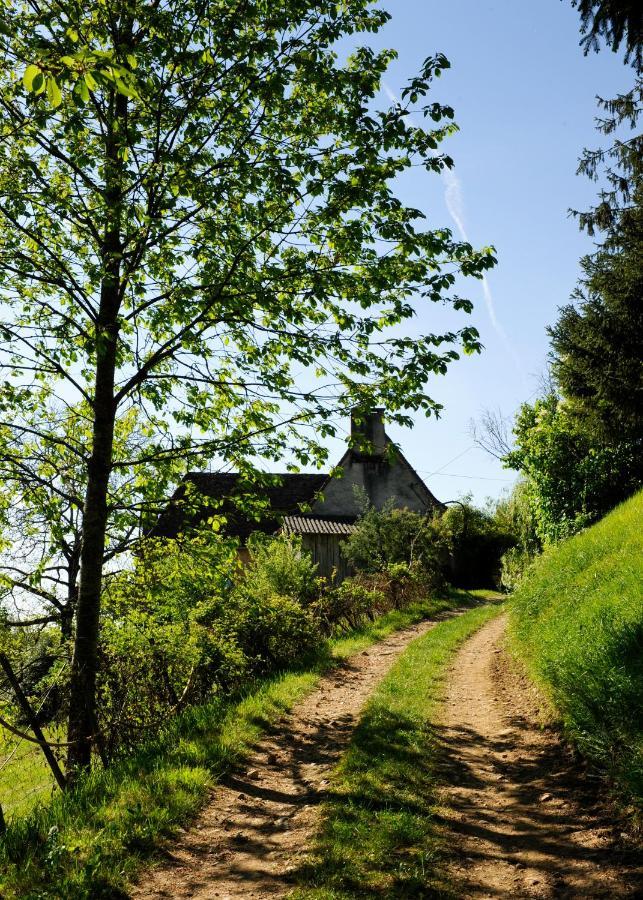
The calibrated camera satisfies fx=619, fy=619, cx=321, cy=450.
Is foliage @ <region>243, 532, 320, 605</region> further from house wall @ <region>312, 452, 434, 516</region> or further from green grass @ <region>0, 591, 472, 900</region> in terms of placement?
house wall @ <region>312, 452, 434, 516</region>

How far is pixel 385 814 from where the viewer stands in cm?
520

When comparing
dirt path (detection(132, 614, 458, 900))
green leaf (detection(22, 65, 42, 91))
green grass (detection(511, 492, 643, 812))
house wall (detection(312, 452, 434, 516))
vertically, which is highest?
house wall (detection(312, 452, 434, 516))

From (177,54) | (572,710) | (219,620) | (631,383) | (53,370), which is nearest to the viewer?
(572,710)

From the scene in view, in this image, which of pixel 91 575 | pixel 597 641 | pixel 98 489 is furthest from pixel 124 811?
pixel 597 641

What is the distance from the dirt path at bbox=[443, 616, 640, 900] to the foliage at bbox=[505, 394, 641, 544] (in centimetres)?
922

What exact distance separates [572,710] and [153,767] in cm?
437

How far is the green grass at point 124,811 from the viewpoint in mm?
Result: 4531

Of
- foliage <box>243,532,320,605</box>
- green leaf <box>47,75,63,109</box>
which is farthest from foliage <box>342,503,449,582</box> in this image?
green leaf <box>47,75,63,109</box>

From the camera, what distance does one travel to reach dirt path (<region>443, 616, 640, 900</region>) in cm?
416

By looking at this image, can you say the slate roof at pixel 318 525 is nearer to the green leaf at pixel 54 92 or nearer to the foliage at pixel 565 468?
the foliage at pixel 565 468

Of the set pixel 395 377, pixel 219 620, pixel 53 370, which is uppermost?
pixel 53 370

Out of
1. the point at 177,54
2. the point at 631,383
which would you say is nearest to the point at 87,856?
the point at 177,54

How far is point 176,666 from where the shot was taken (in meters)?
9.42

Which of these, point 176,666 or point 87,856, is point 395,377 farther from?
point 87,856
